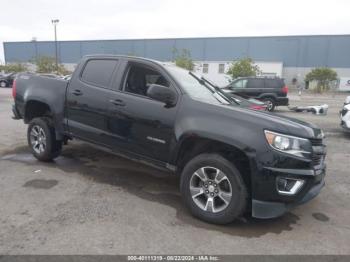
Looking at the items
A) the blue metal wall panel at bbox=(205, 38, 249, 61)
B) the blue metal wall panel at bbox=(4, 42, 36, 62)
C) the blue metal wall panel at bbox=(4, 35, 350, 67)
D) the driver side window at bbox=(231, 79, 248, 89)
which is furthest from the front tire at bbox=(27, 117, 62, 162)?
the blue metal wall panel at bbox=(4, 42, 36, 62)

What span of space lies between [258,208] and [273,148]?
665 mm

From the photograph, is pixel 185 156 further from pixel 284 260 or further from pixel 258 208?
pixel 284 260

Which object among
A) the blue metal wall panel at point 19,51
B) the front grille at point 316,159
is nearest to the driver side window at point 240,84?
the front grille at point 316,159

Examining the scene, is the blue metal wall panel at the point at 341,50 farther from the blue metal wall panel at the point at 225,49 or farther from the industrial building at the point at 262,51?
the blue metal wall panel at the point at 225,49

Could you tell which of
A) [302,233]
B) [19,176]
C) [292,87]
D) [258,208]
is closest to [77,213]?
[19,176]

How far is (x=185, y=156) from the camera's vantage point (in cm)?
407

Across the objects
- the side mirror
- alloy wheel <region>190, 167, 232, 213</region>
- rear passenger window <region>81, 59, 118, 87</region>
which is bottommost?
alloy wheel <region>190, 167, 232, 213</region>

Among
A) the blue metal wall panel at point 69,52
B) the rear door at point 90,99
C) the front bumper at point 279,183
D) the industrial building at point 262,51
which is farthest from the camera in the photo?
the blue metal wall panel at point 69,52

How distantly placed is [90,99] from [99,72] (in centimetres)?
47

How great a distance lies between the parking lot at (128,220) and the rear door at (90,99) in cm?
76

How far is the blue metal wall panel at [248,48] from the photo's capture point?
60031 mm

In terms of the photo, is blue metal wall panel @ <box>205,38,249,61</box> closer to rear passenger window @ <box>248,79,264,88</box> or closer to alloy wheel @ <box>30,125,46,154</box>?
rear passenger window @ <box>248,79,264,88</box>

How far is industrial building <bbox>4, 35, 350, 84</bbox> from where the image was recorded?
196 feet

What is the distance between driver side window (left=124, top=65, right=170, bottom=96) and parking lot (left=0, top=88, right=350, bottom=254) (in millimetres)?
1420
